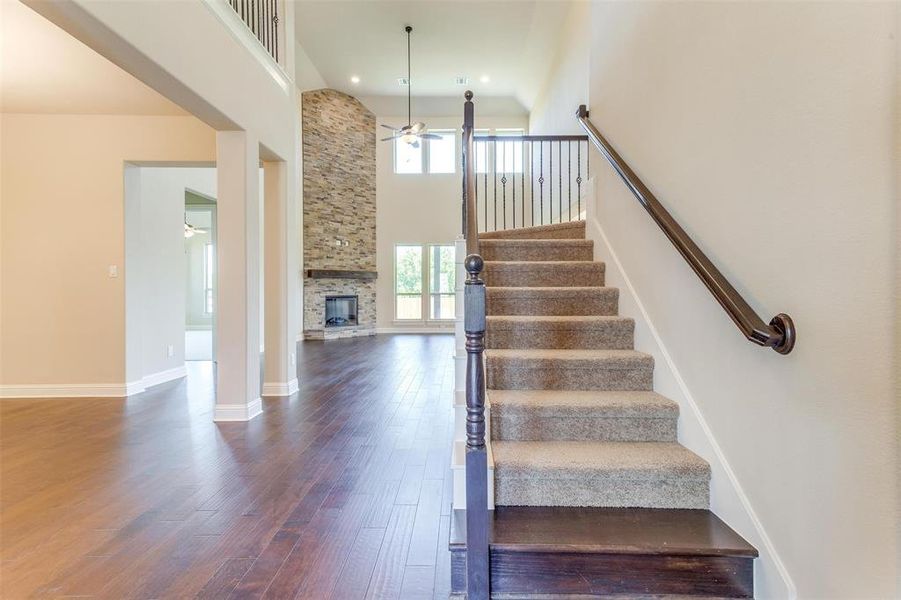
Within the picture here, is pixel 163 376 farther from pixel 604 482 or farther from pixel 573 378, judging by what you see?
pixel 604 482

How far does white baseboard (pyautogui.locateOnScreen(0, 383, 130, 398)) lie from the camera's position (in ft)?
14.2

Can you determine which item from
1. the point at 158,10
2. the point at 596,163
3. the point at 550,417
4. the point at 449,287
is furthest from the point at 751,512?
the point at 449,287

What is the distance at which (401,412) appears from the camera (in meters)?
3.67

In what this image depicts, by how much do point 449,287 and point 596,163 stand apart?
6.85m

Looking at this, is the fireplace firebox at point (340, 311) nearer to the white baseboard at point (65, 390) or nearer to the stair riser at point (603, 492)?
the white baseboard at point (65, 390)

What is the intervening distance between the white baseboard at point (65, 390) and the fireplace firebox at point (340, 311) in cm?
471

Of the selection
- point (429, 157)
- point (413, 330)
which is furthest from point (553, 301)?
point (429, 157)

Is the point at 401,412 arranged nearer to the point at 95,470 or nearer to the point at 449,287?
the point at 95,470

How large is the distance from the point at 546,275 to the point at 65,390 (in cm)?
498

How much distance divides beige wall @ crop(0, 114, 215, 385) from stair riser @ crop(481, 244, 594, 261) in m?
3.09

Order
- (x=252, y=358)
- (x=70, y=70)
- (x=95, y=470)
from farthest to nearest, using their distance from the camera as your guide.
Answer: (x=252, y=358) < (x=70, y=70) < (x=95, y=470)

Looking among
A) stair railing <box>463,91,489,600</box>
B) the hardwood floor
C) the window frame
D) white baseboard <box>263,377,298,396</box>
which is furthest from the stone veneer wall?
stair railing <box>463,91,489,600</box>

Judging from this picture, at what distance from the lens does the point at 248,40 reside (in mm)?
3535

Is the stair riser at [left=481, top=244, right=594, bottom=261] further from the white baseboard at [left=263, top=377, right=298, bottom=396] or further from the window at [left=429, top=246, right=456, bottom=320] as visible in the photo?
the window at [left=429, top=246, right=456, bottom=320]
